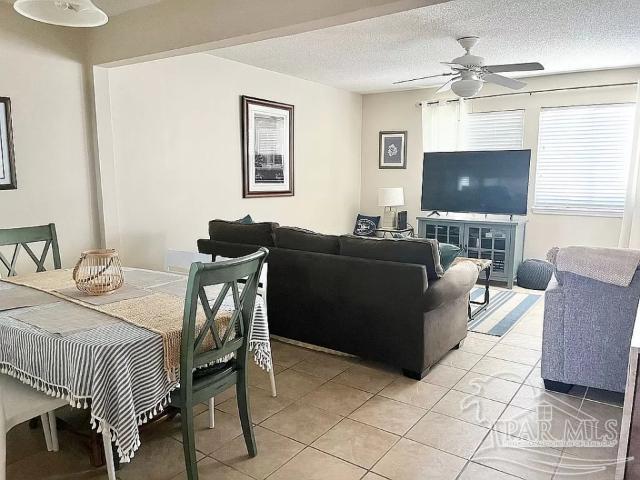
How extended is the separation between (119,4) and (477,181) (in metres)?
4.17

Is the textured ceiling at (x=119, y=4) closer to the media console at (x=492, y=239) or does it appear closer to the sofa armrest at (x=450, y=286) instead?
the sofa armrest at (x=450, y=286)

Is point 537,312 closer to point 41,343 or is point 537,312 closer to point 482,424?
point 482,424

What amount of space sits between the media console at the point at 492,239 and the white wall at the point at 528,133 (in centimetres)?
37

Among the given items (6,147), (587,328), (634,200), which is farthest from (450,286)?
(634,200)

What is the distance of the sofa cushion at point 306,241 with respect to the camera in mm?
3262

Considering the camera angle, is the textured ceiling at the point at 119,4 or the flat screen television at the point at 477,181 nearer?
the textured ceiling at the point at 119,4

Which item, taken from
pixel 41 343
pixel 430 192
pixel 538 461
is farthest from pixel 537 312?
pixel 41 343

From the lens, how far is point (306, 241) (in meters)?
3.35

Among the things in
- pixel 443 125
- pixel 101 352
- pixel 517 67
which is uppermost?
pixel 517 67

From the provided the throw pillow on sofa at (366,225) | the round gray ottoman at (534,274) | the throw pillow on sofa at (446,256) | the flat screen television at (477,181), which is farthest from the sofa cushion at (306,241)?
the round gray ottoman at (534,274)

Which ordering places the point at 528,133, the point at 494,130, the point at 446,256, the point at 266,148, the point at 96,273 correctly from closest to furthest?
the point at 96,273 < the point at 446,256 < the point at 266,148 < the point at 528,133 < the point at 494,130

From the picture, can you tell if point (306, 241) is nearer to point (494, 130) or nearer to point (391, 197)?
point (391, 197)

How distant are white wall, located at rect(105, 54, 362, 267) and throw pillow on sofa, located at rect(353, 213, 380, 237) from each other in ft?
2.44

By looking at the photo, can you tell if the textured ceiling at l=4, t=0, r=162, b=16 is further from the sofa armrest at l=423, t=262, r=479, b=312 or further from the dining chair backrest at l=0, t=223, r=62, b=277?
the sofa armrest at l=423, t=262, r=479, b=312
